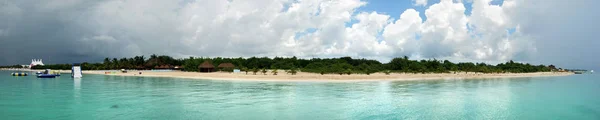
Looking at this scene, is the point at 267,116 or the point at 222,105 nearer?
the point at 267,116

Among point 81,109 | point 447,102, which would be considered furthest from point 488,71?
point 81,109

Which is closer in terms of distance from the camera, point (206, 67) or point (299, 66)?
point (206, 67)

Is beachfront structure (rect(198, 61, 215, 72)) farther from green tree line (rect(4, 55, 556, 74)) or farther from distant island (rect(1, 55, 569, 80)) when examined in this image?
green tree line (rect(4, 55, 556, 74))

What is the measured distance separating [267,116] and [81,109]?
8.93 m

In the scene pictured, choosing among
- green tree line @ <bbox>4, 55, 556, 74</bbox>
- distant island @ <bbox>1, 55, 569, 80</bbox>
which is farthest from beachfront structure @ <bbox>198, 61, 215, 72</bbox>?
green tree line @ <bbox>4, 55, 556, 74</bbox>

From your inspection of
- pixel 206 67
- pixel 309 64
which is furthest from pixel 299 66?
pixel 206 67

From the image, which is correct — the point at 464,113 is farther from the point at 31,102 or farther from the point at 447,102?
the point at 31,102

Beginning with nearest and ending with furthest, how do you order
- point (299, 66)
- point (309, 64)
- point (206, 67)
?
1. point (206, 67)
2. point (309, 64)
3. point (299, 66)

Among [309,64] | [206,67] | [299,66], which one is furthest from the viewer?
[299,66]

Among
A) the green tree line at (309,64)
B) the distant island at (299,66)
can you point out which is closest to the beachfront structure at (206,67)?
the distant island at (299,66)

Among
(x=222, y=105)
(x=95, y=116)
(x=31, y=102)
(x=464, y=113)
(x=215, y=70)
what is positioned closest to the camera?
(x=95, y=116)

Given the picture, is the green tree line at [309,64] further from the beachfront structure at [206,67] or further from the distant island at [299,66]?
the beachfront structure at [206,67]

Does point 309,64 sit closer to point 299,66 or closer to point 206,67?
point 299,66

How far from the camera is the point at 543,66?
111 m
